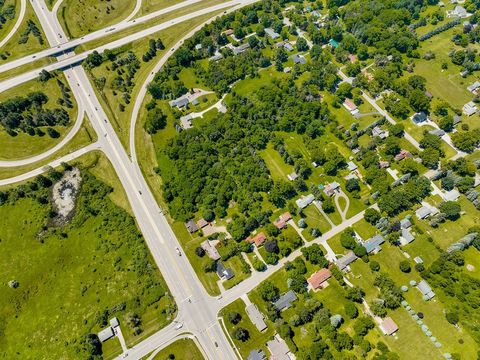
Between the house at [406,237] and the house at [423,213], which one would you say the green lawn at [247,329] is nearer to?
the house at [406,237]

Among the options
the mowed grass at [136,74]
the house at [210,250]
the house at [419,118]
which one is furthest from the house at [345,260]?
the mowed grass at [136,74]

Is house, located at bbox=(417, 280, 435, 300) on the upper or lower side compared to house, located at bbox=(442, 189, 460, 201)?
lower

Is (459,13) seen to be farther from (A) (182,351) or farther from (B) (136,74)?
(A) (182,351)

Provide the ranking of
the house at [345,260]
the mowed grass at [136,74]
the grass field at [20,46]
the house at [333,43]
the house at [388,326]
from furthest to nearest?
the house at [333,43] → the grass field at [20,46] → the mowed grass at [136,74] → the house at [345,260] → the house at [388,326]

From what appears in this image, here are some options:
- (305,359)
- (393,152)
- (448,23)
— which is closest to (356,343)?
(305,359)

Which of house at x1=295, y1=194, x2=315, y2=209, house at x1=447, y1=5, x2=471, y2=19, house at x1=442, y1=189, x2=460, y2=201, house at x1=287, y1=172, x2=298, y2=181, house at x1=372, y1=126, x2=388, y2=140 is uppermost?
house at x1=447, y1=5, x2=471, y2=19

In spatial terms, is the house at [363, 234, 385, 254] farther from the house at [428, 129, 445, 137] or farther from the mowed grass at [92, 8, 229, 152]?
the mowed grass at [92, 8, 229, 152]

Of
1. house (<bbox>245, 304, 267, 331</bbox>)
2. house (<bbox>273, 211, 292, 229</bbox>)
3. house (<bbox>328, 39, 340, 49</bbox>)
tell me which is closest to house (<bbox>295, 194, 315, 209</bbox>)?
house (<bbox>273, 211, 292, 229</bbox>)
